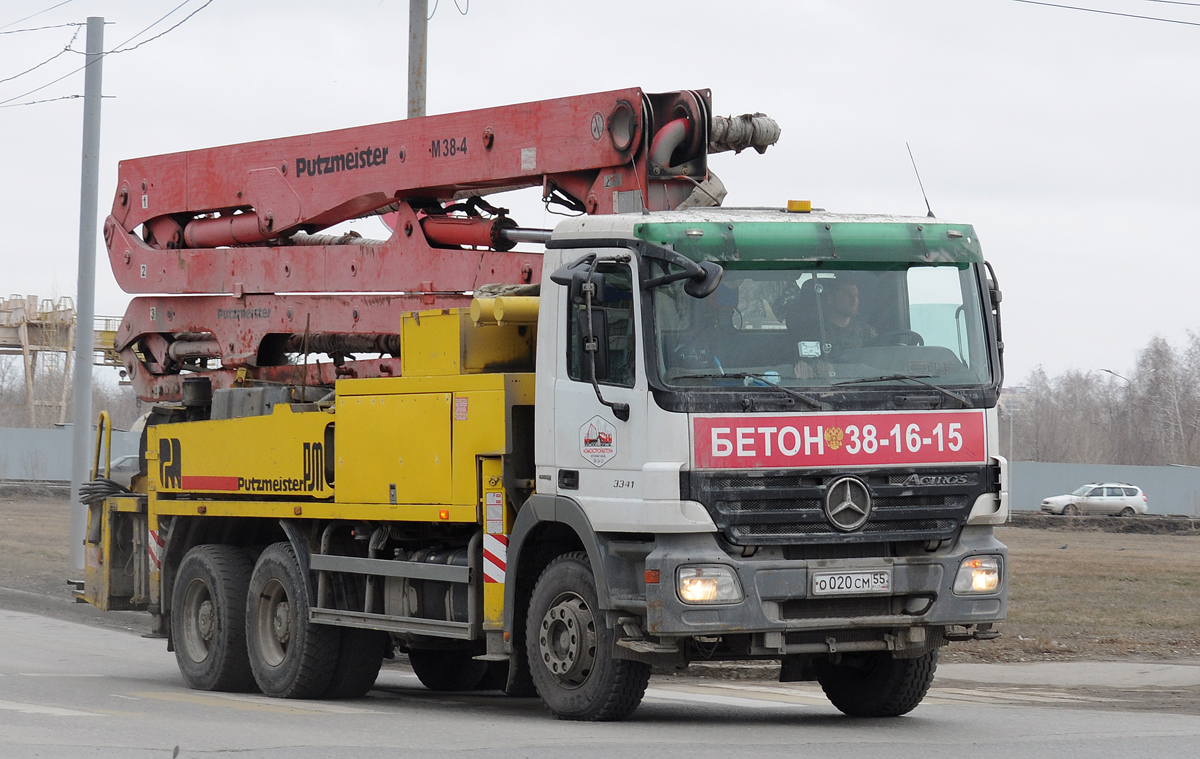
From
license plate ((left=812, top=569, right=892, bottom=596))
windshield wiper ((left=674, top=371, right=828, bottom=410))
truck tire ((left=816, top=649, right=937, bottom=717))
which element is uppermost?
windshield wiper ((left=674, top=371, right=828, bottom=410))

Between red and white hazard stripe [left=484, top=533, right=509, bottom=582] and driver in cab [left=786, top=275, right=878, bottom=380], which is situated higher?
driver in cab [left=786, top=275, right=878, bottom=380]

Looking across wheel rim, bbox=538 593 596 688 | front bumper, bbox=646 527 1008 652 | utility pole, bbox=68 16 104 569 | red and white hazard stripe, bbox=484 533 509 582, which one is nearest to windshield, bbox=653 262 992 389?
front bumper, bbox=646 527 1008 652

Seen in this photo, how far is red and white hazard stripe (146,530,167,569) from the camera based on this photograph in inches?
537

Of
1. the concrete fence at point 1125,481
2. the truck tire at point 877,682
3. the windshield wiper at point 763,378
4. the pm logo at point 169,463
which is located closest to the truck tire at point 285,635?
the pm logo at point 169,463

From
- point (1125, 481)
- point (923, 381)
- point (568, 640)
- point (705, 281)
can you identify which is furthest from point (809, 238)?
point (1125, 481)

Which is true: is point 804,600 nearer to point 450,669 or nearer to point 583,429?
point 583,429

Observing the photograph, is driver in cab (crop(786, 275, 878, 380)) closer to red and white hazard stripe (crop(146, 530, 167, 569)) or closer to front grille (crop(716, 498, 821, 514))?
front grille (crop(716, 498, 821, 514))

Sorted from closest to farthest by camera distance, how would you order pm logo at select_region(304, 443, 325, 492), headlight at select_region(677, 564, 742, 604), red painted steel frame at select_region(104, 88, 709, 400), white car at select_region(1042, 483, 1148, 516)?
headlight at select_region(677, 564, 742, 604)
red painted steel frame at select_region(104, 88, 709, 400)
pm logo at select_region(304, 443, 325, 492)
white car at select_region(1042, 483, 1148, 516)

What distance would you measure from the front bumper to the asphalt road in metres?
0.61

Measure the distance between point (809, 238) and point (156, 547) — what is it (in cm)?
725

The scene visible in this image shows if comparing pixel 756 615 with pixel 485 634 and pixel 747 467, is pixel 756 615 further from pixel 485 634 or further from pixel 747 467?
pixel 485 634

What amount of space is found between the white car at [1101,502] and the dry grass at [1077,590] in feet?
40.4

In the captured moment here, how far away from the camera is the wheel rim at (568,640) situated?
359 inches

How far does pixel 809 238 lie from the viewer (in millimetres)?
9047
